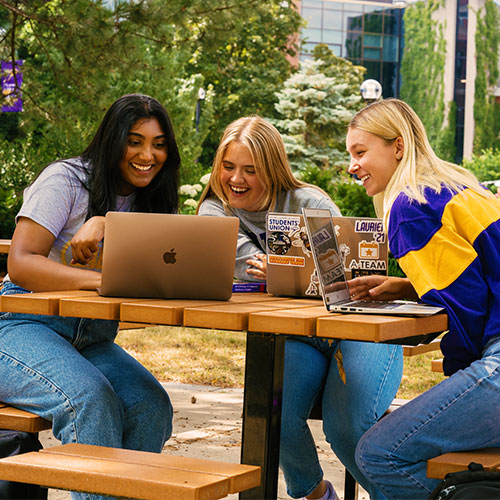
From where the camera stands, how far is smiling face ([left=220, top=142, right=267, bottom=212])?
11.3 feet

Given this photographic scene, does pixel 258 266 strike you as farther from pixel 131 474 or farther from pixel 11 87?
pixel 11 87

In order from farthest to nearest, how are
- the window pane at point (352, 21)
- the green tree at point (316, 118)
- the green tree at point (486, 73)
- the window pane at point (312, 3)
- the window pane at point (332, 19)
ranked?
the window pane at point (312, 3) → the window pane at point (332, 19) → the window pane at point (352, 21) → the green tree at point (486, 73) → the green tree at point (316, 118)

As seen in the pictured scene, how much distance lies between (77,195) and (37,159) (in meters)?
14.8

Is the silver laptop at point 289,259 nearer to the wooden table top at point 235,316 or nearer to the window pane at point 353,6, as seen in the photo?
the wooden table top at point 235,316

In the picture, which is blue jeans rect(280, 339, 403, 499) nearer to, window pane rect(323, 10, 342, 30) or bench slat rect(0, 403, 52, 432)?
bench slat rect(0, 403, 52, 432)

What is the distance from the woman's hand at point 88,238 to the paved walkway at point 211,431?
1372 mm

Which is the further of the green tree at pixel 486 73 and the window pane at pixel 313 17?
the window pane at pixel 313 17

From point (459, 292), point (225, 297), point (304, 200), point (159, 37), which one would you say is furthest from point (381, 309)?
point (159, 37)

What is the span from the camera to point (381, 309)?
2.29 metres

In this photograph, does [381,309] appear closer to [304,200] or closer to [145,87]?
[304,200]

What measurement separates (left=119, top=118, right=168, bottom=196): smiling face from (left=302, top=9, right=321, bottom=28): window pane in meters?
47.4

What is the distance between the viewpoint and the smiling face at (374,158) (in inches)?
111

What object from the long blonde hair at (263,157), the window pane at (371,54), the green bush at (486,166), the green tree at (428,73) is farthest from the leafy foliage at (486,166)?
the long blonde hair at (263,157)

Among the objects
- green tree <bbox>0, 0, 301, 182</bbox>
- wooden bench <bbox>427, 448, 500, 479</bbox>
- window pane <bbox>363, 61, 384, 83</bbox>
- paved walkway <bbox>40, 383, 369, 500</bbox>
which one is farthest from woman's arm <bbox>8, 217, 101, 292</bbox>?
window pane <bbox>363, 61, 384, 83</bbox>
